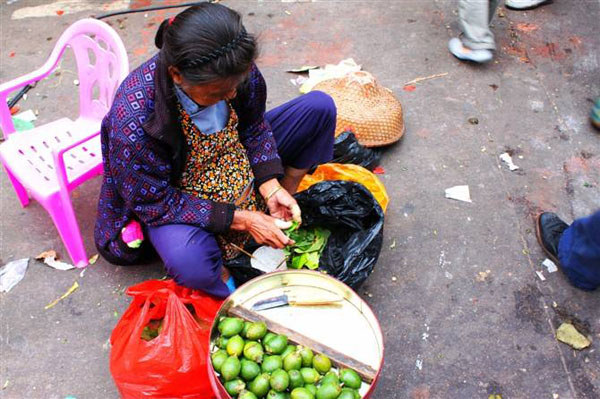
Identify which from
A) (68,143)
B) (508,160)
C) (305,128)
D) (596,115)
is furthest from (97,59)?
(596,115)

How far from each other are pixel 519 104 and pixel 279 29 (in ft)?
6.16

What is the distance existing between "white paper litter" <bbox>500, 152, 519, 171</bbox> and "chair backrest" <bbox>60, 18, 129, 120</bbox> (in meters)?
2.08

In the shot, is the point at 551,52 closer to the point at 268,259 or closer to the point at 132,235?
the point at 268,259

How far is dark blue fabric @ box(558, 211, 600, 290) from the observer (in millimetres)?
2271

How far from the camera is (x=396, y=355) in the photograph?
88.2 inches

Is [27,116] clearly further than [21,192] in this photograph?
Yes

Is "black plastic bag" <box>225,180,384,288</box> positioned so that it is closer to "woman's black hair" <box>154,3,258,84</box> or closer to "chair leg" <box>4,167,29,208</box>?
"woman's black hair" <box>154,3,258,84</box>

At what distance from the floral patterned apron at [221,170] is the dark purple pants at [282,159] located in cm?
19

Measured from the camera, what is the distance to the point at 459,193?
9.51 feet

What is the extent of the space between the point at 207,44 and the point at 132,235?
0.93 meters

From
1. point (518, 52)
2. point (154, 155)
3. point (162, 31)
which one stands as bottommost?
point (518, 52)

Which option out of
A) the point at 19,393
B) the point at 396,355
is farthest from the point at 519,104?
the point at 19,393

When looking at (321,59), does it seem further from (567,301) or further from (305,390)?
(305,390)

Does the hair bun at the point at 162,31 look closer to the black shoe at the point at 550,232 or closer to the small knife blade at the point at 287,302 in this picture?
the small knife blade at the point at 287,302
